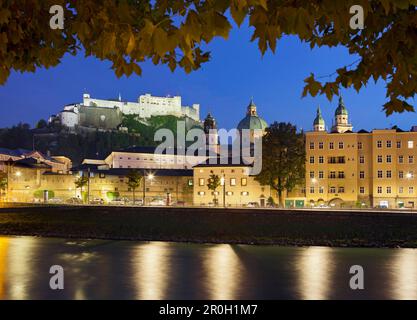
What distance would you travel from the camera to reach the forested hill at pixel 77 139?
484 feet

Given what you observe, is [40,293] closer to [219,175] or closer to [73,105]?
[219,175]

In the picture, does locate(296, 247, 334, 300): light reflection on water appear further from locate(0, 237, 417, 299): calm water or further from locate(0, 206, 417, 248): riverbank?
locate(0, 206, 417, 248): riverbank

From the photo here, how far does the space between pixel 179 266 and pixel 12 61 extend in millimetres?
14301

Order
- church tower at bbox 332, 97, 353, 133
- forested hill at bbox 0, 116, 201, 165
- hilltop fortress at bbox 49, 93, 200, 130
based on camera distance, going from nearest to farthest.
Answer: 1. church tower at bbox 332, 97, 353, 133
2. forested hill at bbox 0, 116, 201, 165
3. hilltop fortress at bbox 49, 93, 200, 130

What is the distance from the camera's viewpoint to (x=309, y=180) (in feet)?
250

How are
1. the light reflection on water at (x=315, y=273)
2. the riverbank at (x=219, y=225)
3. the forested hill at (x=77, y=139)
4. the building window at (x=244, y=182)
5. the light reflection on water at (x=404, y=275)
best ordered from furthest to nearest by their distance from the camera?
the forested hill at (x=77, y=139) < the building window at (x=244, y=182) < the riverbank at (x=219, y=225) < the light reflection on water at (x=404, y=275) < the light reflection on water at (x=315, y=273)

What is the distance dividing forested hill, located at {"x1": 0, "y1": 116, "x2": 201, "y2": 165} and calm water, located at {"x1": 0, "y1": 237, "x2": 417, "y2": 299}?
11813 cm

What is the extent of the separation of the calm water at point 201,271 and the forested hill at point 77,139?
11813cm

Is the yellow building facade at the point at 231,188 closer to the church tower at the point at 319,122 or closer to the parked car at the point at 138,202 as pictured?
the parked car at the point at 138,202

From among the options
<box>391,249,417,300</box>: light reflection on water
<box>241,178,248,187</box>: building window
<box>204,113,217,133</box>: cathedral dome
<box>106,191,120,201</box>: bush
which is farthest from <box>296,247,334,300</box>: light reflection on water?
<box>204,113,217,133</box>: cathedral dome

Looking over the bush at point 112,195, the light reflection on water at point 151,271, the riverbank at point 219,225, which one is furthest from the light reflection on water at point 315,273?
the bush at point 112,195

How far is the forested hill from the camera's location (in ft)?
484

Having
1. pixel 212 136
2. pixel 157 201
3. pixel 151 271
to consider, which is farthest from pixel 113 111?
pixel 151 271

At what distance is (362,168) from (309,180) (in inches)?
302
